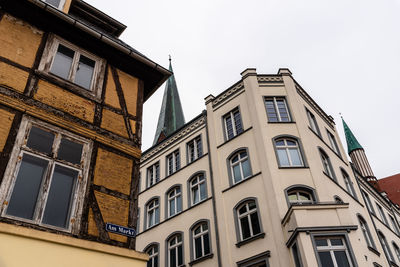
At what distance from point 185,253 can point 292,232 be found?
23.8ft

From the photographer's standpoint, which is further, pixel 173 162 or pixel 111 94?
pixel 173 162

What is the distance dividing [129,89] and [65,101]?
7.10 ft

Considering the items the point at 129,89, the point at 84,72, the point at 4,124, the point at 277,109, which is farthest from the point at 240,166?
the point at 4,124

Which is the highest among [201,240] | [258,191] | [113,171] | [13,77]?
[258,191]

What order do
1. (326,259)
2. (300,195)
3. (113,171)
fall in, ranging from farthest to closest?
1. (300,195)
2. (326,259)
3. (113,171)

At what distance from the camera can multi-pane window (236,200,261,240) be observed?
15453mm

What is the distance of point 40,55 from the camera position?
27.3 ft

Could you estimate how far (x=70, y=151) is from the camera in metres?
7.50

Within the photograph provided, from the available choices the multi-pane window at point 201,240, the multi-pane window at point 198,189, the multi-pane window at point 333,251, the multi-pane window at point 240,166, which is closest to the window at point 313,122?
the multi-pane window at point 240,166

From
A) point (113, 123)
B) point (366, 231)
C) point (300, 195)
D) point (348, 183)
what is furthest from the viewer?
point (348, 183)

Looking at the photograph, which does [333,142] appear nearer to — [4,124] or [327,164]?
[327,164]

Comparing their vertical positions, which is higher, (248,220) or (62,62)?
(62,62)

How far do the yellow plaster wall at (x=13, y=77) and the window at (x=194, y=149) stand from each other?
14.2 meters

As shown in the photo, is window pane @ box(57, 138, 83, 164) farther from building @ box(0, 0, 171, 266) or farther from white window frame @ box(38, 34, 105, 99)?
white window frame @ box(38, 34, 105, 99)
